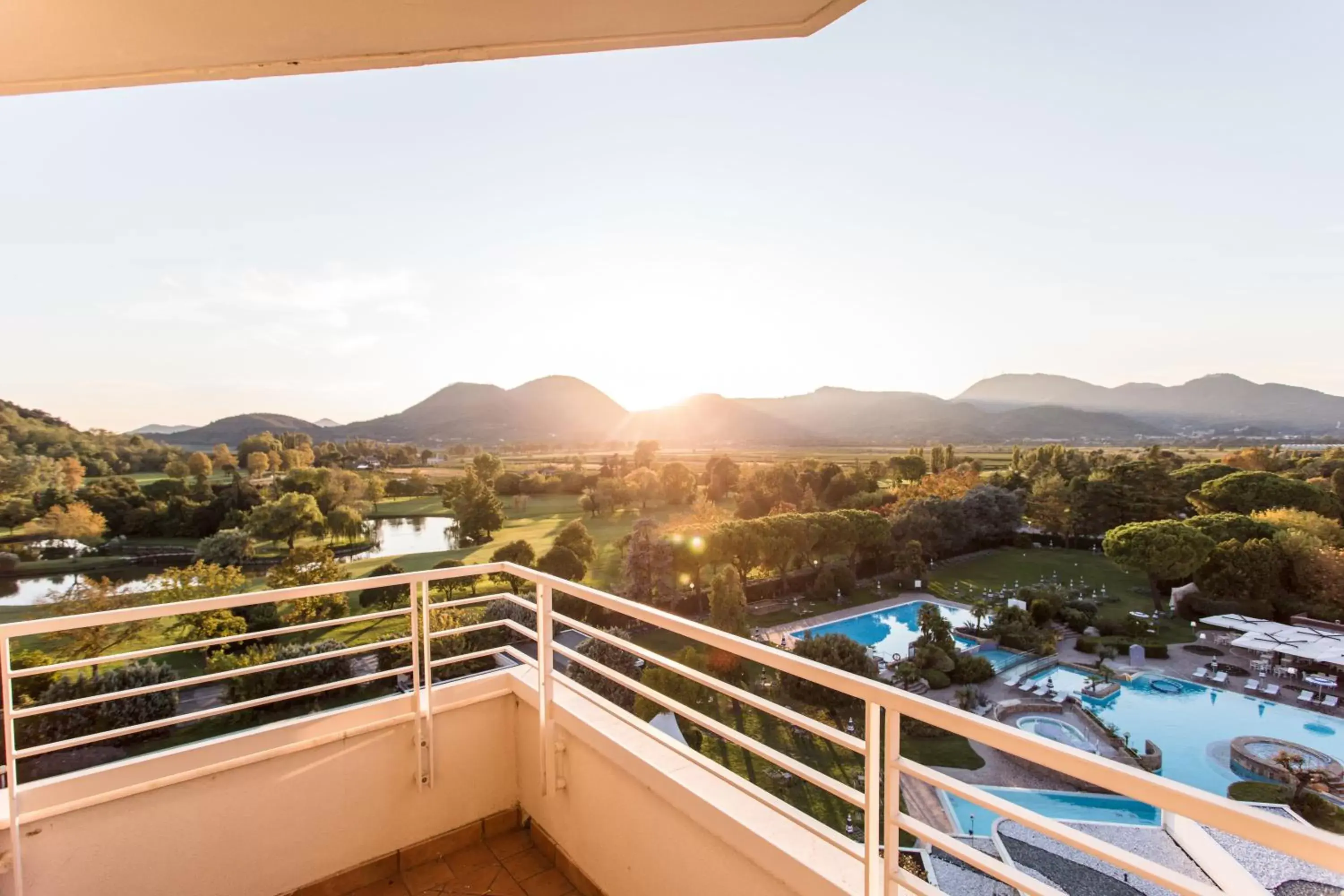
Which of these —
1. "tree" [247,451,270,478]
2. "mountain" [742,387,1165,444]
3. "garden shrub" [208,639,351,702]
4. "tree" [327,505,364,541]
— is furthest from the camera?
"mountain" [742,387,1165,444]

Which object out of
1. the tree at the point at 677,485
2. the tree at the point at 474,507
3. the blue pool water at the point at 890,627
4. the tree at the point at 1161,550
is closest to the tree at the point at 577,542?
the tree at the point at 474,507

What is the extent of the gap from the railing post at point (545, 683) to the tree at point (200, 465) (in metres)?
18.3

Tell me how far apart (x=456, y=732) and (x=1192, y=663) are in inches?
1135

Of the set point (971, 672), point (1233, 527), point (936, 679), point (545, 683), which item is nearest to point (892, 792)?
point (545, 683)

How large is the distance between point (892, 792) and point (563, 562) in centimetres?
2090

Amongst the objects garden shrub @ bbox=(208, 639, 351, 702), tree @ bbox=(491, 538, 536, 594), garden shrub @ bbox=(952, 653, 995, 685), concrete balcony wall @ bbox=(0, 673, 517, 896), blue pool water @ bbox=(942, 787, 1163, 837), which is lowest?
blue pool water @ bbox=(942, 787, 1163, 837)

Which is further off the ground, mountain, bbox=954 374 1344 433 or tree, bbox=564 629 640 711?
mountain, bbox=954 374 1344 433

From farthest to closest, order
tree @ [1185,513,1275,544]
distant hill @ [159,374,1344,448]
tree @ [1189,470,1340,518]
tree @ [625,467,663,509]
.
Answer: tree @ [625,467,663,509], distant hill @ [159,374,1344,448], tree @ [1185,513,1275,544], tree @ [1189,470,1340,518]

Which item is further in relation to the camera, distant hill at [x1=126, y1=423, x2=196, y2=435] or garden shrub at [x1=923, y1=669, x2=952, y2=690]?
garden shrub at [x1=923, y1=669, x2=952, y2=690]

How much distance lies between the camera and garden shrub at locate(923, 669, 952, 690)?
19.9 metres

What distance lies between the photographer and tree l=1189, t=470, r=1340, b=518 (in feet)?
74.9

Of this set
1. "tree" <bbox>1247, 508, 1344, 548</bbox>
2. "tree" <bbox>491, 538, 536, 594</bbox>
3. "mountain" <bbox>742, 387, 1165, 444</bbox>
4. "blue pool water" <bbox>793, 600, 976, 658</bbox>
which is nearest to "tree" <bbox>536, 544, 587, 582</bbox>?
"tree" <bbox>491, 538, 536, 594</bbox>

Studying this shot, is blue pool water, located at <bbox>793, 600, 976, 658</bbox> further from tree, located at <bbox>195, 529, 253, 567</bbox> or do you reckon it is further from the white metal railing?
the white metal railing

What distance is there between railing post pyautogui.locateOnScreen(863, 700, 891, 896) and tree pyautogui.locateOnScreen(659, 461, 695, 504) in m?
24.3
